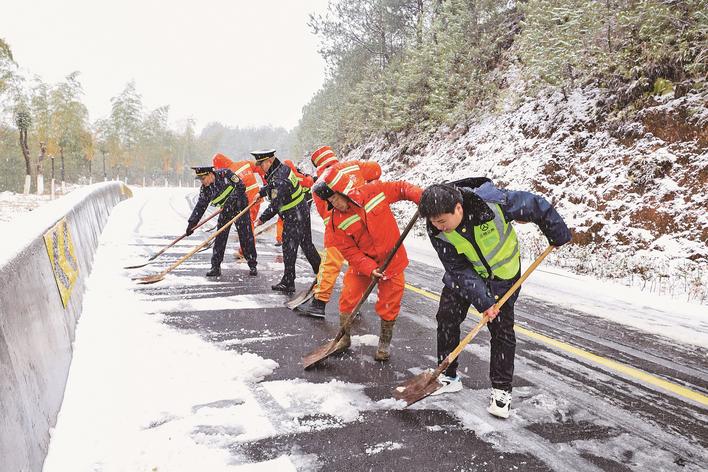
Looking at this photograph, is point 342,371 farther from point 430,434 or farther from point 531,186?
point 531,186

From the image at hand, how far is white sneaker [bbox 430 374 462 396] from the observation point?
11.2ft

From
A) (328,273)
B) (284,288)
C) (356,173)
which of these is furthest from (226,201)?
(356,173)

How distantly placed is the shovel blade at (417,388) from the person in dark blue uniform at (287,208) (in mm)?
3320

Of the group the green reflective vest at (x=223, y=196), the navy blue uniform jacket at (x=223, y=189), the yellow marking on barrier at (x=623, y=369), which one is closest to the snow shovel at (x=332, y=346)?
the yellow marking on barrier at (x=623, y=369)

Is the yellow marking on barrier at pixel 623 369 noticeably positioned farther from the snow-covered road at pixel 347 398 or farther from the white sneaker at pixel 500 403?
the white sneaker at pixel 500 403

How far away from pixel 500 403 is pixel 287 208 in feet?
14.0

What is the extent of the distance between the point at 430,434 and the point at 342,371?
3.60 feet

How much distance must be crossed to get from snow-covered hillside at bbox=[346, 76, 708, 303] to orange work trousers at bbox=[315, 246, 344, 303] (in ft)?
16.1

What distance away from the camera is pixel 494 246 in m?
3.01

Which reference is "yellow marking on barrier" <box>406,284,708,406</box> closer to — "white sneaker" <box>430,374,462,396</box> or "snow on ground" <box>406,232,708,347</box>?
"snow on ground" <box>406,232,708,347</box>

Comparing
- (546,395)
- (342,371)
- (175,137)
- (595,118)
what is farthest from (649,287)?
(175,137)

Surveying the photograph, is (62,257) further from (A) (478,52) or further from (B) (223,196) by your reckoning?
(A) (478,52)

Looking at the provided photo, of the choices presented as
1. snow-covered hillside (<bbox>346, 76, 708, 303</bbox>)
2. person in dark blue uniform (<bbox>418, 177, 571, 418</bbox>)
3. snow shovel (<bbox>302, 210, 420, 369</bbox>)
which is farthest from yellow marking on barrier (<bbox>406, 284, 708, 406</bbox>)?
snow-covered hillside (<bbox>346, 76, 708, 303</bbox>)

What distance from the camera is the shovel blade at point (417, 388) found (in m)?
3.17
